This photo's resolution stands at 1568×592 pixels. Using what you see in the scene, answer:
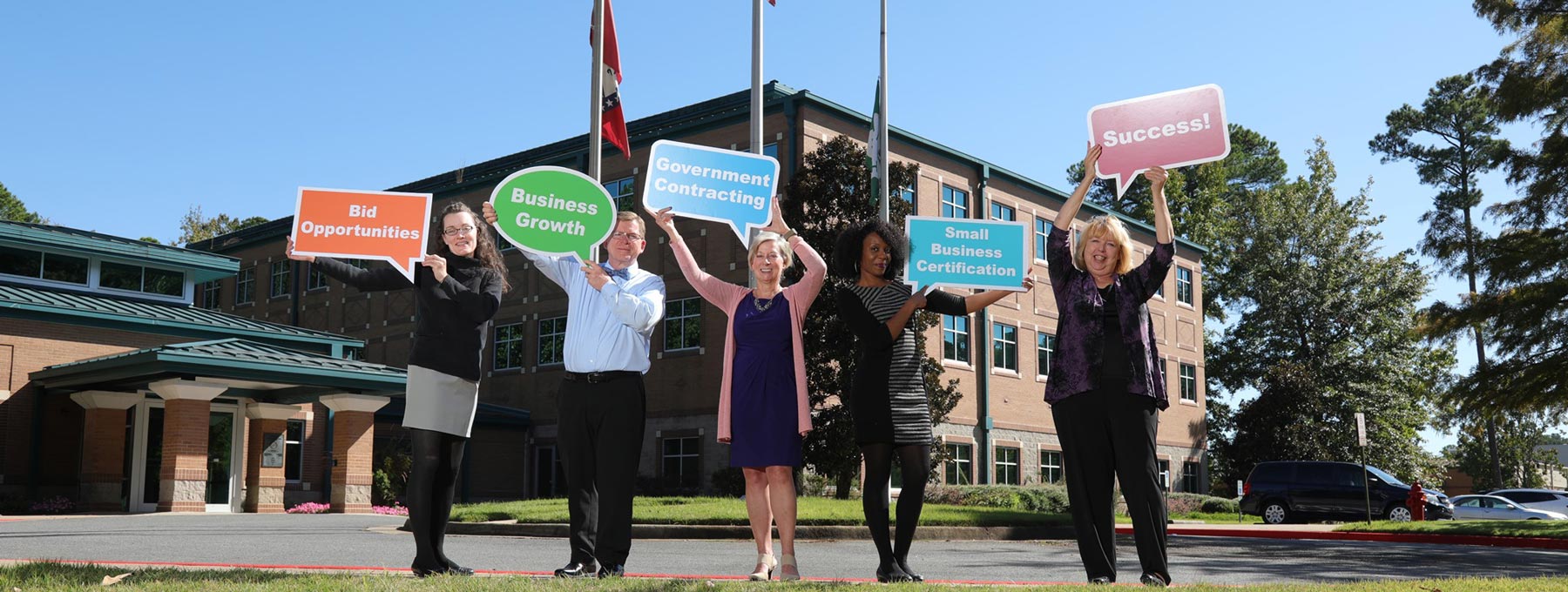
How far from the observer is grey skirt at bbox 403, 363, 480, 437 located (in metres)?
6.28

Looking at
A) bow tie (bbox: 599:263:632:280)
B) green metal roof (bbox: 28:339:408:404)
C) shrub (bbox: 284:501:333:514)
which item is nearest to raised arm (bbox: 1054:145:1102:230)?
bow tie (bbox: 599:263:632:280)

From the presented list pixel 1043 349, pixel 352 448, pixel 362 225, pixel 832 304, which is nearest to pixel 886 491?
pixel 362 225

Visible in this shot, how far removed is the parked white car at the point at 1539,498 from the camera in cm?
3319

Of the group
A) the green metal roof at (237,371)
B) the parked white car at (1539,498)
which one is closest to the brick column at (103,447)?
the green metal roof at (237,371)

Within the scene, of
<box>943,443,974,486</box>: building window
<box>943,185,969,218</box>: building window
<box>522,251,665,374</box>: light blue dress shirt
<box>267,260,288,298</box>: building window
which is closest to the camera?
<box>522,251,665,374</box>: light blue dress shirt

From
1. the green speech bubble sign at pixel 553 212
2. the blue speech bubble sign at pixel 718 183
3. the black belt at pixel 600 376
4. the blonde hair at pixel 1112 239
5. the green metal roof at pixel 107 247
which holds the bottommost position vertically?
the black belt at pixel 600 376

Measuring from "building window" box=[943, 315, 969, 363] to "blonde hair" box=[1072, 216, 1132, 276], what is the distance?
2648cm

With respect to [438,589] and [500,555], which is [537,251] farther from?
[500,555]

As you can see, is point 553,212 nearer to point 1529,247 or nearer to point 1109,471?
point 1109,471

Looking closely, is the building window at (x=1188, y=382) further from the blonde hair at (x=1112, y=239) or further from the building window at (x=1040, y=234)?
the blonde hair at (x=1112, y=239)

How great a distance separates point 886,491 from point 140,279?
2847cm

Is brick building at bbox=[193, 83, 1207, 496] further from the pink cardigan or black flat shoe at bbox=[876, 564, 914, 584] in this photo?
black flat shoe at bbox=[876, 564, 914, 584]

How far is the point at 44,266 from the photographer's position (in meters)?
28.3

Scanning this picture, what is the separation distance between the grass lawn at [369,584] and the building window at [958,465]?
26.0 m
